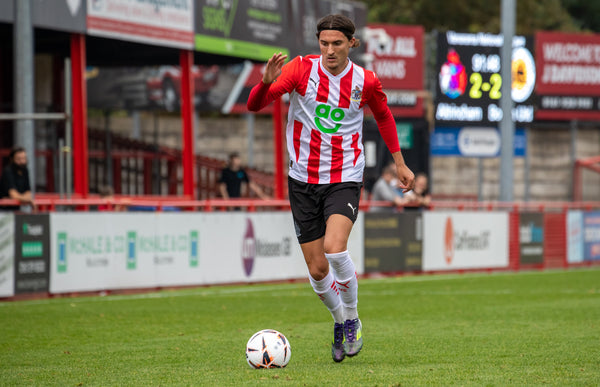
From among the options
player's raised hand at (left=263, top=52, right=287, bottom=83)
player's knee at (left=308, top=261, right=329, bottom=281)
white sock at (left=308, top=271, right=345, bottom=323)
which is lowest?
white sock at (left=308, top=271, right=345, bottom=323)

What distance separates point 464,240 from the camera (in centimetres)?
1997

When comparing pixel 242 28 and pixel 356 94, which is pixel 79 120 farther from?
pixel 356 94

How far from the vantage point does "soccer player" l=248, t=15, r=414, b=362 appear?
275 inches

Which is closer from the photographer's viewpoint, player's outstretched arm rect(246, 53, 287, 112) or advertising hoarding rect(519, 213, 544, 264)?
player's outstretched arm rect(246, 53, 287, 112)

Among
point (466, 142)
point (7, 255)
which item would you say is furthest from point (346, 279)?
point (466, 142)

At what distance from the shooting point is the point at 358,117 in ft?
23.7

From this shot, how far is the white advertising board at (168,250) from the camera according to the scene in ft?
44.5

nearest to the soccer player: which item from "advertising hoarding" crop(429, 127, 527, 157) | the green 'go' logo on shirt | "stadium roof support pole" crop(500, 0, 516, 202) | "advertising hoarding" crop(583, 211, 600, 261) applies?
the green 'go' logo on shirt

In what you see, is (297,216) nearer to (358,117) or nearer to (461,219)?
(358,117)

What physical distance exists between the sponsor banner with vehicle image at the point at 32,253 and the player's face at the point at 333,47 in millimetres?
7116

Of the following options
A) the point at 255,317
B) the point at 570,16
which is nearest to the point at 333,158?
the point at 255,317

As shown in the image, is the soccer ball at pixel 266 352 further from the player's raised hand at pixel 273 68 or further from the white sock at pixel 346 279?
the player's raised hand at pixel 273 68

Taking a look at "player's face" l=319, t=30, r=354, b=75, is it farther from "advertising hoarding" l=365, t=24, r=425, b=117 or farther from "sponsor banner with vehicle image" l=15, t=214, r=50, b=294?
"advertising hoarding" l=365, t=24, r=425, b=117

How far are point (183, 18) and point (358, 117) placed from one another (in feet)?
37.2
